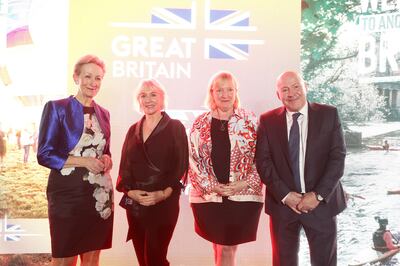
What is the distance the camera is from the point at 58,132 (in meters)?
3.27

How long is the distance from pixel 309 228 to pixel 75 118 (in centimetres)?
176

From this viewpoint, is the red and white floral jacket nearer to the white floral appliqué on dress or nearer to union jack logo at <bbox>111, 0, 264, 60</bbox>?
the white floral appliqué on dress

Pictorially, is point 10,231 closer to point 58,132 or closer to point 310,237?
point 58,132

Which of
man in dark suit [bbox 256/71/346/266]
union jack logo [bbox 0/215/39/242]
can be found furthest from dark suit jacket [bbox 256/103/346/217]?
union jack logo [bbox 0/215/39/242]

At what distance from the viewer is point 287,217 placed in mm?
3391

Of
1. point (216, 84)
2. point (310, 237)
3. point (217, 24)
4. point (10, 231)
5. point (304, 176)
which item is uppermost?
point (217, 24)

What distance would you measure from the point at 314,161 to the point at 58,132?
5.70 ft

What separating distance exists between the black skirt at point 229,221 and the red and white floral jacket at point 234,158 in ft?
0.16

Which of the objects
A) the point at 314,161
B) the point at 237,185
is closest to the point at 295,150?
the point at 314,161

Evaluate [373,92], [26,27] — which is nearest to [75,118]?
[26,27]

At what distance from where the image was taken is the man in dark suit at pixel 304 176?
11.0 feet

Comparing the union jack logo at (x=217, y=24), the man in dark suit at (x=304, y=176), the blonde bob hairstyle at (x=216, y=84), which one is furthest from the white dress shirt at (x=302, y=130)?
the union jack logo at (x=217, y=24)

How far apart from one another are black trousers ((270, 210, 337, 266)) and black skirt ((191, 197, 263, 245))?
0.83ft

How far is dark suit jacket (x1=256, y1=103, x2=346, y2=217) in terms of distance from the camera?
335 centimetres
